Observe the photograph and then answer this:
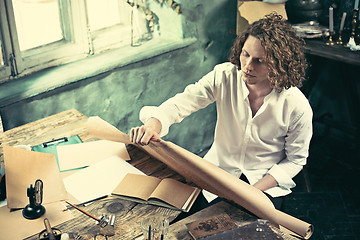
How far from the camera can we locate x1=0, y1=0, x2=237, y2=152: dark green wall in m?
2.69

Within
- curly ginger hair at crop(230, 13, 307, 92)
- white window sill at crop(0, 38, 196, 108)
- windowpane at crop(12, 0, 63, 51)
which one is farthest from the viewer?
windowpane at crop(12, 0, 63, 51)

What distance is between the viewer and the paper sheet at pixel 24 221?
1534 mm

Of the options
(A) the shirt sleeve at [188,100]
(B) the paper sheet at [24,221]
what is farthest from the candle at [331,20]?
(B) the paper sheet at [24,221]

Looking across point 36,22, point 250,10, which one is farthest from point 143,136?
point 250,10

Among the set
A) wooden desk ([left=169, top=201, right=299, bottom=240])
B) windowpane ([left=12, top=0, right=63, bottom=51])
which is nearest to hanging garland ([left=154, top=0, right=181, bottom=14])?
windowpane ([left=12, top=0, right=63, bottom=51])

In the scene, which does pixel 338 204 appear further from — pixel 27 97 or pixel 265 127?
pixel 27 97

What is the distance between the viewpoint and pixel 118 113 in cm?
312

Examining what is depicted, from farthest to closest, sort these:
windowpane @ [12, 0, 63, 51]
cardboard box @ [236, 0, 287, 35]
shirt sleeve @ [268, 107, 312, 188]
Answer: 1. cardboard box @ [236, 0, 287, 35]
2. windowpane @ [12, 0, 63, 51]
3. shirt sleeve @ [268, 107, 312, 188]

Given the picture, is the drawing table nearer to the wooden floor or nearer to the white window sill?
the white window sill

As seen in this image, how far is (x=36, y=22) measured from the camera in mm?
2764

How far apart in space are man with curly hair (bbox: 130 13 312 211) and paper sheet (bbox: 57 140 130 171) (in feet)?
0.58

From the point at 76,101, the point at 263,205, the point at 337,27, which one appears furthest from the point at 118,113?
the point at 337,27

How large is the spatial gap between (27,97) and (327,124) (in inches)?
102

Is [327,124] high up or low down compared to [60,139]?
down
